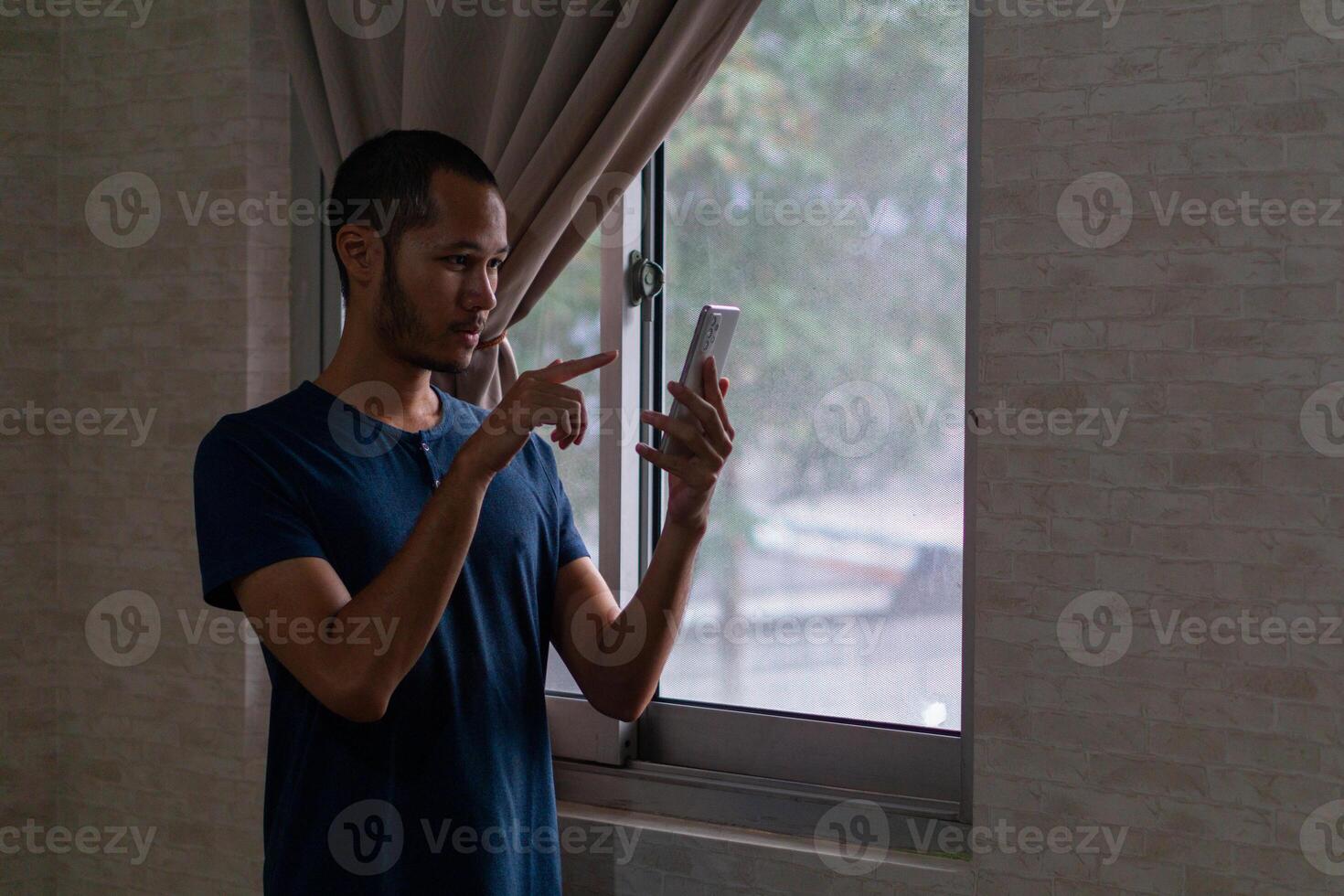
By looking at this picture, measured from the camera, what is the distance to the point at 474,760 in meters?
1.53

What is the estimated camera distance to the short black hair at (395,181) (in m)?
1.58

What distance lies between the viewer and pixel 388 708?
4.89ft

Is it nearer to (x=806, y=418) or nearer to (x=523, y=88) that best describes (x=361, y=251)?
(x=523, y=88)

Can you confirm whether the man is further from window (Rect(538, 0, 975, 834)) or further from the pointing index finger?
window (Rect(538, 0, 975, 834))

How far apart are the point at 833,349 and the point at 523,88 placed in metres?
0.74

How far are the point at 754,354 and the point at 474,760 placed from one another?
1010mm

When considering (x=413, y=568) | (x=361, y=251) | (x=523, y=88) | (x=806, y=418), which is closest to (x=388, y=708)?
(x=413, y=568)

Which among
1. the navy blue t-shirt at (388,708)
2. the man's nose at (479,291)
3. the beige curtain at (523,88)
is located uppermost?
the beige curtain at (523,88)

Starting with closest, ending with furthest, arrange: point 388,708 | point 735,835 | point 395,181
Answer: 1. point 388,708
2. point 395,181
3. point 735,835

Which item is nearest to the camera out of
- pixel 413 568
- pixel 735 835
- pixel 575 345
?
pixel 413 568

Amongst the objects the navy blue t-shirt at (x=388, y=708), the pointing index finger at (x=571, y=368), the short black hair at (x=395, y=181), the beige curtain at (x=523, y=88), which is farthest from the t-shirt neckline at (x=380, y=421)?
the beige curtain at (x=523, y=88)

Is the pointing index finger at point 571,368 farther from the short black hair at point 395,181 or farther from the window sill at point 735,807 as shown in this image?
the window sill at point 735,807

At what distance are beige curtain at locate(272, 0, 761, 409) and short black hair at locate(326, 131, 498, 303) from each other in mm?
438

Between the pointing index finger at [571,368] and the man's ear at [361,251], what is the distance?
0.32m
